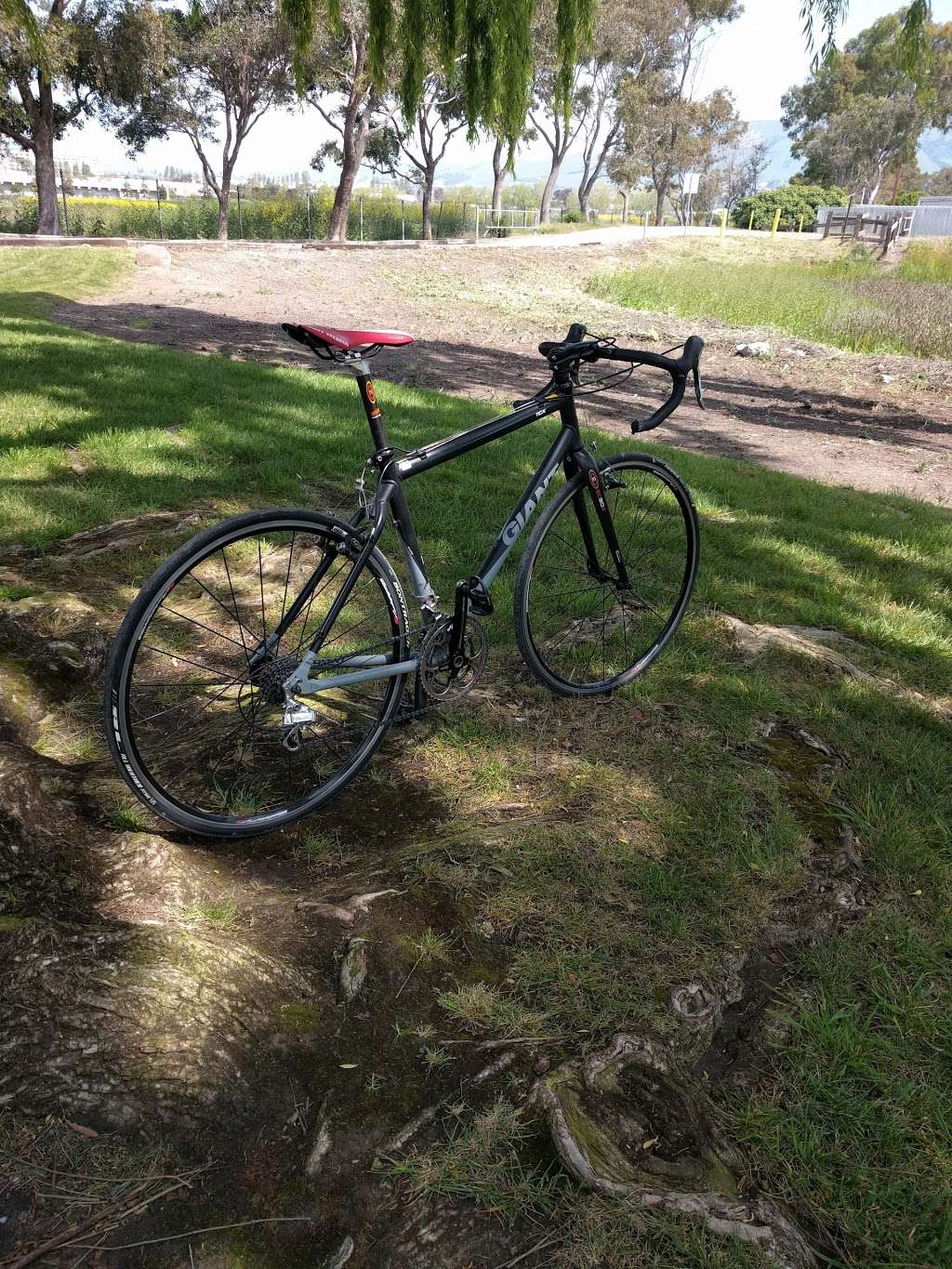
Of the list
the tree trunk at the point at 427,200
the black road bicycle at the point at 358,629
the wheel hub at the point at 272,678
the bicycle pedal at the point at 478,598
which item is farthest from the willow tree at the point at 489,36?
the tree trunk at the point at 427,200

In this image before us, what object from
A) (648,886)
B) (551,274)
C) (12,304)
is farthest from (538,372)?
(551,274)

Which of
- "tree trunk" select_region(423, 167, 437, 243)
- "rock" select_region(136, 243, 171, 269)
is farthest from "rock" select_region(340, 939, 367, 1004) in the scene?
"tree trunk" select_region(423, 167, 437, 243)

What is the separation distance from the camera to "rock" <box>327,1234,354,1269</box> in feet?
5.24

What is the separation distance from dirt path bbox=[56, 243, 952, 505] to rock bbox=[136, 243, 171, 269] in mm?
229

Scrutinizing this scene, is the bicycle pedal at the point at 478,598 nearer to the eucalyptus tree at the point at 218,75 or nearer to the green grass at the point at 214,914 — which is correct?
the green grass at the point at 214,914

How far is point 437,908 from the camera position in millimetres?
2486

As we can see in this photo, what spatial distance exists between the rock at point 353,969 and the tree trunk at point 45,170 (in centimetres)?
3472

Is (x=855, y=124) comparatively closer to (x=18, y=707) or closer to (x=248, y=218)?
(x=248, y=218)

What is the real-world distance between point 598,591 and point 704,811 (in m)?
1.42

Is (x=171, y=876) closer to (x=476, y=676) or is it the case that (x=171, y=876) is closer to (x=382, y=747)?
(x=382, y=747)

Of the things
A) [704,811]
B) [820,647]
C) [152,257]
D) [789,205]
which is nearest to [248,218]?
[152,257]

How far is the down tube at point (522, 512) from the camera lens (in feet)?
11.3

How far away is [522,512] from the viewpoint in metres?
3.49

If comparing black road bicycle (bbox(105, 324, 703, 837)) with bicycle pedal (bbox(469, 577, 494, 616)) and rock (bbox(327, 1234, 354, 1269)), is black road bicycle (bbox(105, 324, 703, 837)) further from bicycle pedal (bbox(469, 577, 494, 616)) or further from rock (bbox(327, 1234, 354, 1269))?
rock (bbox(327, 1234, 354, 1269))
